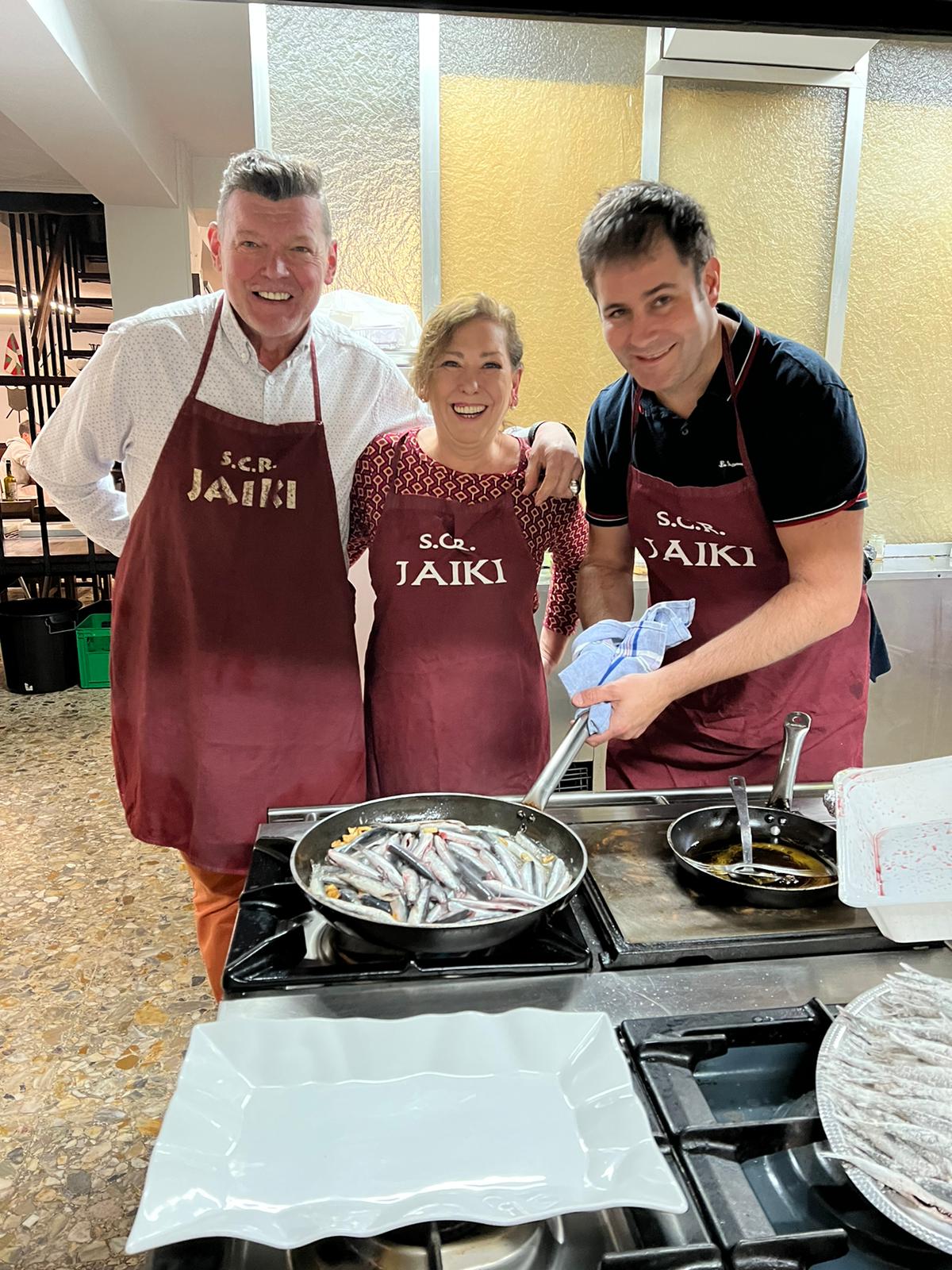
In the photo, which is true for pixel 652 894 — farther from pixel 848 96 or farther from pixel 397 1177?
pixel 848 96

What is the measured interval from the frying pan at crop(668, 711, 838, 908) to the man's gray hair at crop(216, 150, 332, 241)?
1.35m

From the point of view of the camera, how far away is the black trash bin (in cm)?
498

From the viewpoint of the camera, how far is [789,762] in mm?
1399

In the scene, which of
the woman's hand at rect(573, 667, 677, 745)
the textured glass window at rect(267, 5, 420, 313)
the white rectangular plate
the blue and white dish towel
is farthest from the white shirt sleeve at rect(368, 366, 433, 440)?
the white rectangular plate

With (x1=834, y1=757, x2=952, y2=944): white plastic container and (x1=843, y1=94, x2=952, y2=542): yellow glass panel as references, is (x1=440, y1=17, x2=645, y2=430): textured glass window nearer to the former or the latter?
(x1=843, y1=94, x2=952, y2=542): yellow glass panel

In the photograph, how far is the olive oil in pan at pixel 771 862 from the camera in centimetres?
124

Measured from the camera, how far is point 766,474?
1.70 metres

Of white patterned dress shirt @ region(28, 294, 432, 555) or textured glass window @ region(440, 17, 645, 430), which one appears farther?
textured glass window @ region(440, 17, 645, 430)

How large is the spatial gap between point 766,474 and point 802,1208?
1261mm

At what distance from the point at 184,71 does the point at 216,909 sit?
349 centimetres

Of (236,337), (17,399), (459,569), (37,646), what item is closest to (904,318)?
(459,569)

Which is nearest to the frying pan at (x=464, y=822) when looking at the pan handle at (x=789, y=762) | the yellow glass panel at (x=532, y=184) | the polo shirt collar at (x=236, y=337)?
the pan handle at (x=789, y=762)

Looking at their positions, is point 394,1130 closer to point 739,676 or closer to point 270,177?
point 739,676

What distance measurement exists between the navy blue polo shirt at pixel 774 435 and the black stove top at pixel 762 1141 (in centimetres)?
100
